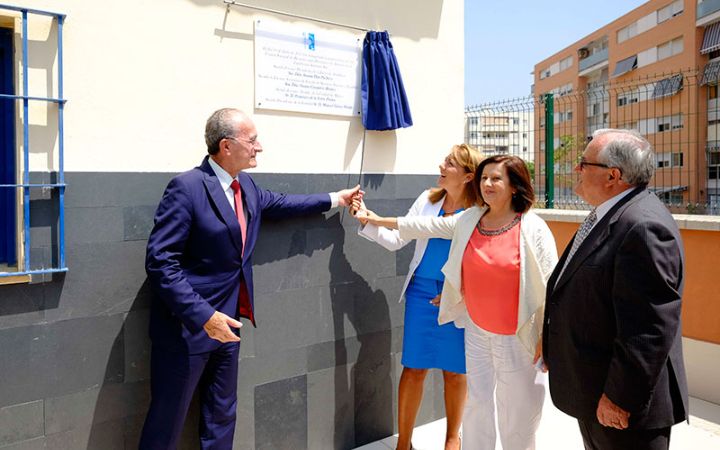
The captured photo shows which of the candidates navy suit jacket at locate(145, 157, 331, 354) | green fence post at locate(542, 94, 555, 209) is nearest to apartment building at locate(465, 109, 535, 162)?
green fence post at locate(542, 94, 555, 209)

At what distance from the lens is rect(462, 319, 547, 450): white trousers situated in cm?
255

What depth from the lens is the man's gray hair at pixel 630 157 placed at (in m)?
2.00

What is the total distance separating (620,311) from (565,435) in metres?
2.22

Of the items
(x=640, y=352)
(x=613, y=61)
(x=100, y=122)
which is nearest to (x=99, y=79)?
(x=100, y=122)

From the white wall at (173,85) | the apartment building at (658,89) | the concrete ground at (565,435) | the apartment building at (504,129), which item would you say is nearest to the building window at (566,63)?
the apartment building at (658,89)

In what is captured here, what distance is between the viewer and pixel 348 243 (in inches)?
130

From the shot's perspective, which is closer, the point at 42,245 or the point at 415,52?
the point at 42,245

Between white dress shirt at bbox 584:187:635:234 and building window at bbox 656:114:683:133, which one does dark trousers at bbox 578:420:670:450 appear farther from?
building window at bbox 656:114:683:133

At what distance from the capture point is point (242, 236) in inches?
103

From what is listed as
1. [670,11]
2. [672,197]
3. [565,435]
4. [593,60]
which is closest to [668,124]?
[672,197]

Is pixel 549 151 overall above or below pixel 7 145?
above

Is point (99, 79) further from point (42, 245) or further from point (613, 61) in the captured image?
point (613, 61)

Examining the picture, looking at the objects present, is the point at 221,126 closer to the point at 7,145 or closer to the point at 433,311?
the point at 7,145

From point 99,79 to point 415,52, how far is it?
1892 mm
